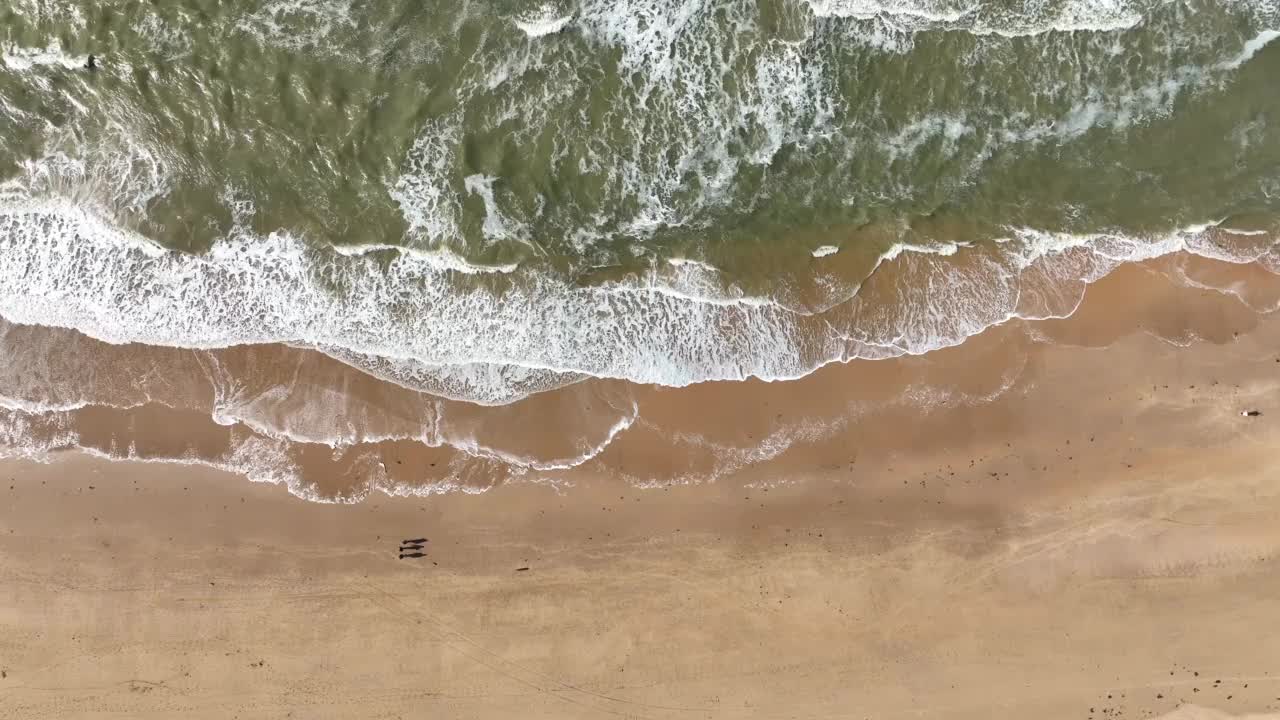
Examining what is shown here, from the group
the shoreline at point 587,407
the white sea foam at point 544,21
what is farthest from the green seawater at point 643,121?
the shoreline at point 587,407

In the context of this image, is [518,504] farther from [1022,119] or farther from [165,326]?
[1022,119]

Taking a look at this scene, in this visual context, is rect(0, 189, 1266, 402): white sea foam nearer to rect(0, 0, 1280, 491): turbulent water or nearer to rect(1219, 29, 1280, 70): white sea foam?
rect(0, 0, 1280, 491): turbulent water

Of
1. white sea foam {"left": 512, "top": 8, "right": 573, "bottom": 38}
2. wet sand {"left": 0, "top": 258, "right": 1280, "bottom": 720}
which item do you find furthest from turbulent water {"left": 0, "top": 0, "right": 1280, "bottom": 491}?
wet sand {"left": 0, "top": 258, "right": 1280, "bottom": 720}

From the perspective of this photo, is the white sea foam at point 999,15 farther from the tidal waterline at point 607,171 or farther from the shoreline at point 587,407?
the shoreline at point 587,407

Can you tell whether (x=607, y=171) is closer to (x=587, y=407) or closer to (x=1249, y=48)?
(x=587, y=407)

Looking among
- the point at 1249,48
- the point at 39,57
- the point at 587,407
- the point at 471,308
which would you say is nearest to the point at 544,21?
the point at 471,308

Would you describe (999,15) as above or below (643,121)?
above
